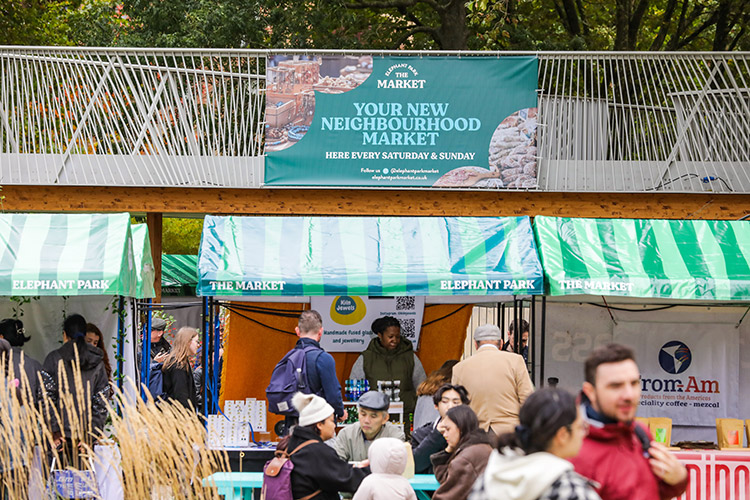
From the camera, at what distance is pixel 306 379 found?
24.6ft

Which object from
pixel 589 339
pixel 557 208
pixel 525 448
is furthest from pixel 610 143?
pixel 525 448

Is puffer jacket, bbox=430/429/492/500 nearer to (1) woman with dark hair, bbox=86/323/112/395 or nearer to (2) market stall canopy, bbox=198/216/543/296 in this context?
(2) market stall canopy, bbox=198/216/543/296

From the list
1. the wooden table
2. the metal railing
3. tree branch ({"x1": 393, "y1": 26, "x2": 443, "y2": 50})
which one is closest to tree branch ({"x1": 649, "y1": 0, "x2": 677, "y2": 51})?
tree branch ({"x1": 393, "y1": 26, "x2": 443, "y2": 50})

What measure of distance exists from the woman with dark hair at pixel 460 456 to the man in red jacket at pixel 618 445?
2.22 meters

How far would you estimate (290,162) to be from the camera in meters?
11.8

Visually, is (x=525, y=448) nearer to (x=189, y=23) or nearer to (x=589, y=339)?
(x=589, y=339)

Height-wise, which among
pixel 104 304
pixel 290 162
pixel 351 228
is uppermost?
pixel 290 162

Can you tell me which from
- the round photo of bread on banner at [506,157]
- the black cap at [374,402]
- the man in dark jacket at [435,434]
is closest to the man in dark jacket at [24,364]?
the black cap at [374,402]

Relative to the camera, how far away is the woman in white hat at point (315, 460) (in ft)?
17.8

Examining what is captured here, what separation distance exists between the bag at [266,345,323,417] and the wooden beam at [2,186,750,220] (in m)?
4.78

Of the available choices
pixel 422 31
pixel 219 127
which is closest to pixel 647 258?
pixel 219 127

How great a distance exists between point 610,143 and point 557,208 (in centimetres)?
127

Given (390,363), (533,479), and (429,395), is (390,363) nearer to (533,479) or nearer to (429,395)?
(429,395)

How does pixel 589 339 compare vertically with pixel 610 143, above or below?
below
